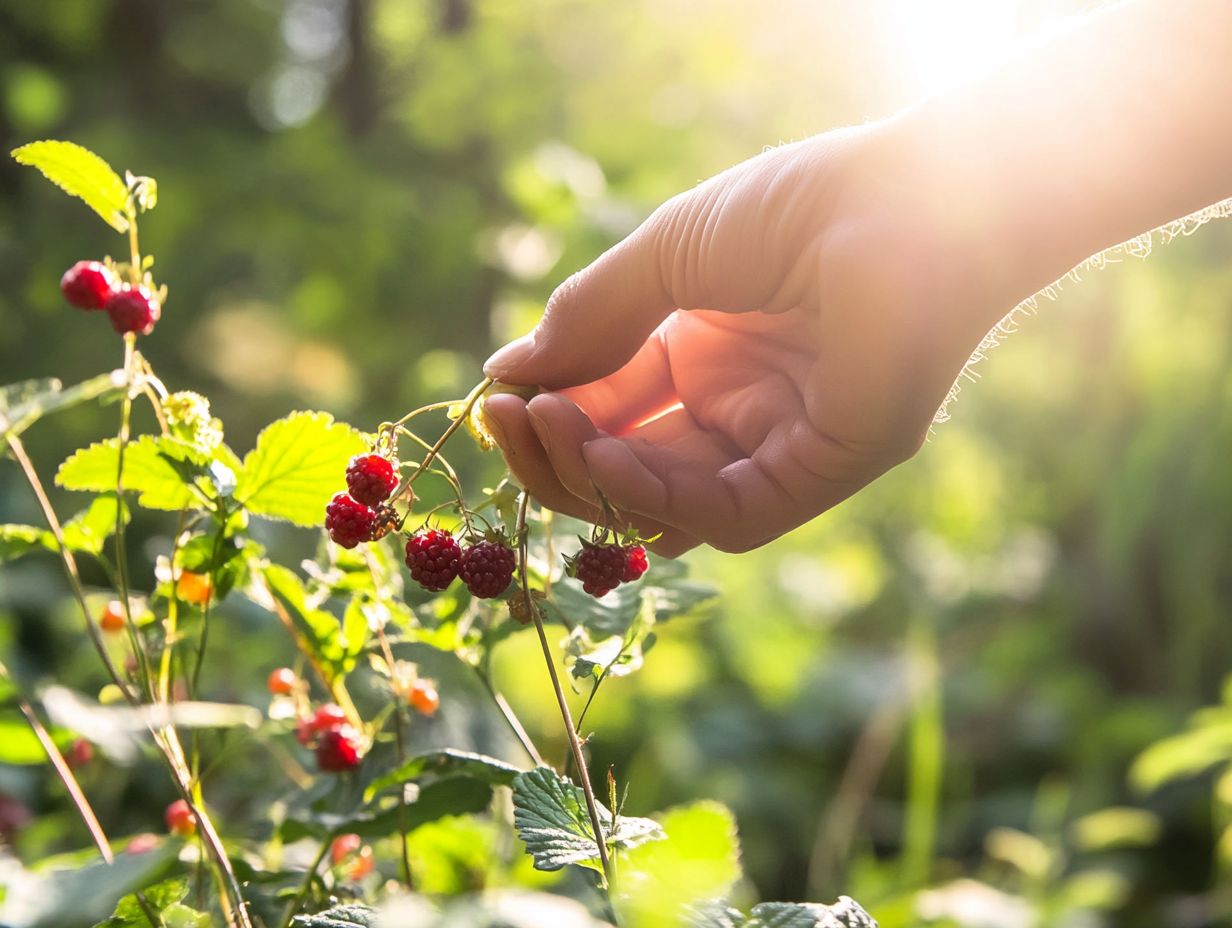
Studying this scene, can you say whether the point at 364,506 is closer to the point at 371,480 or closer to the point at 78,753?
the point at 371,480

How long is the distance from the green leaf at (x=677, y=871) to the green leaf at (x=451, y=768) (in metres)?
0.08

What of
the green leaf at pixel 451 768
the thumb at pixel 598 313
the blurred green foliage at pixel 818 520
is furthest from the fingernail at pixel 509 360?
the blurred green foliage at pixel 818 520

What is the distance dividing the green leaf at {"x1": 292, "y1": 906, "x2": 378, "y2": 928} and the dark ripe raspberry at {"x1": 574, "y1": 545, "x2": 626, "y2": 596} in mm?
179

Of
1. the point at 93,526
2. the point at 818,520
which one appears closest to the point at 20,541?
the point at 93,526

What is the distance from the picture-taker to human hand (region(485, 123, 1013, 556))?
59 centimetres

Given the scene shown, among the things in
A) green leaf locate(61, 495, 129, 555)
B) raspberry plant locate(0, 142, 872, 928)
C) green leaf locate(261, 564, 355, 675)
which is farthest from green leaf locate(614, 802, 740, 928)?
green leaf locate(61, 495, 129, 555)

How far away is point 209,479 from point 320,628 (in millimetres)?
132

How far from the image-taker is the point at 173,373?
2.53m

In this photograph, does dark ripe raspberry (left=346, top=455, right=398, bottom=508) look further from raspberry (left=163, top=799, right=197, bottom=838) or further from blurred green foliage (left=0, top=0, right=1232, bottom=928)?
blurred green foliage (left=0, top=0, right=1232, bottom=928)

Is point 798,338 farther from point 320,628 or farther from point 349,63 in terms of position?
point 349,63

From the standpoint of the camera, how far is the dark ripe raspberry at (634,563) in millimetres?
559

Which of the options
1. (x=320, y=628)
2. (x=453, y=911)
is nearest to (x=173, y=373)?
(x=320, y=628)

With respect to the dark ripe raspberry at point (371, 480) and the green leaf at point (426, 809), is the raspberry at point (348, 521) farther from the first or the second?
the green leaf at point (426, 809)

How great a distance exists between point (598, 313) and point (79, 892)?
398 millimetres
